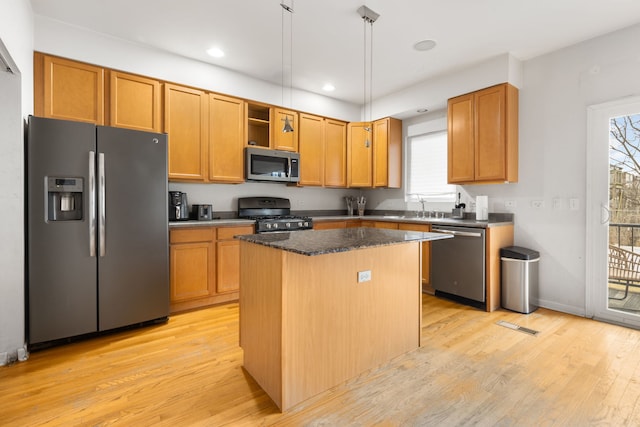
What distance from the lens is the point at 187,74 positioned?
3566 millimetres

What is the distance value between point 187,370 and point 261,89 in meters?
3.40

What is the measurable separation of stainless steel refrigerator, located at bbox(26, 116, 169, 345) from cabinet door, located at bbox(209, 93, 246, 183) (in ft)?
2.70

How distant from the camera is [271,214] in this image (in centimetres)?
448

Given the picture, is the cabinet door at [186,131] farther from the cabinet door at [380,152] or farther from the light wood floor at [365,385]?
the cabinet door at [380,152]

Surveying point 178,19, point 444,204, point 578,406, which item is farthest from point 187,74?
point 578,406

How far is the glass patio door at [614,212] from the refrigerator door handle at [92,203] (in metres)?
4.57

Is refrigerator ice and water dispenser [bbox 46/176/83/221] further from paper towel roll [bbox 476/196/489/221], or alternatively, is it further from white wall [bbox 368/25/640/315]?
white wall [bbox 368/25/640/315]

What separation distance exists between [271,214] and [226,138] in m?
1.23

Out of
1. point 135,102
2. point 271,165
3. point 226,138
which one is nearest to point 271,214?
point 271,165

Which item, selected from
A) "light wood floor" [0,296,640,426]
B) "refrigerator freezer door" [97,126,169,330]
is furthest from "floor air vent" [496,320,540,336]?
"refrigerator freezer door" [97,126,169,330]

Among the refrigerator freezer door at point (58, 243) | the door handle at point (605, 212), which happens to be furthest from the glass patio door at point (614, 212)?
the refrigerator freezer door at point (58, 243)

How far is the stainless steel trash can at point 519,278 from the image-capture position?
324 centimetres

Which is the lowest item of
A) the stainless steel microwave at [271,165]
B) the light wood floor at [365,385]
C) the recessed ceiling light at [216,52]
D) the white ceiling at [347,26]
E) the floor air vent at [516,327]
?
the light wood floor at [365,385]

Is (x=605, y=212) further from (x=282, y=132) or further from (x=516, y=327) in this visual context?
(x=282, y=132)
